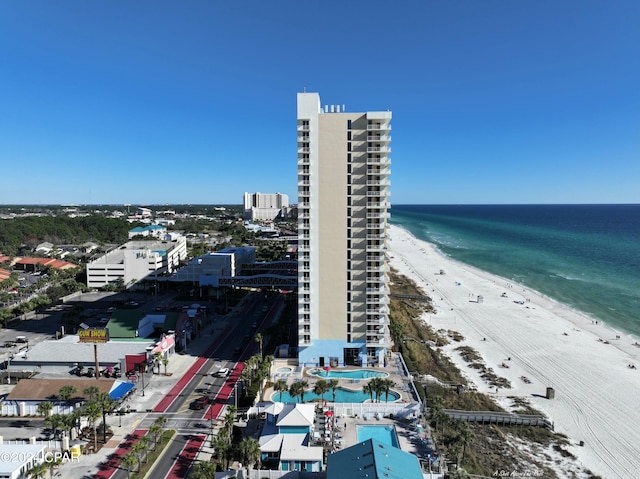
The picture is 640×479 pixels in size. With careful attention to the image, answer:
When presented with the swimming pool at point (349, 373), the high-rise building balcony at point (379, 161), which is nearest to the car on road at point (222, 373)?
the swimming pool at point (349, 373)

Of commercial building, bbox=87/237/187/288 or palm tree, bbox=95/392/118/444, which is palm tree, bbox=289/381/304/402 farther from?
commercial building, bbox=87/237/187/288

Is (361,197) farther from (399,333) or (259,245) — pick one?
(259,245)

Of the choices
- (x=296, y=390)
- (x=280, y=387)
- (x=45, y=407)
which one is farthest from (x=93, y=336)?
(x=296, y=390)

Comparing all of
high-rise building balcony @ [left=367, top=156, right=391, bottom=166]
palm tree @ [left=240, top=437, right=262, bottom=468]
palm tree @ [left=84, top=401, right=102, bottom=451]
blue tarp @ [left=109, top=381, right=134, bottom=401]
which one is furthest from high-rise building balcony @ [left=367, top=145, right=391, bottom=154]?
palm tree @ [left=84, top=401, right=102, bottom=451]

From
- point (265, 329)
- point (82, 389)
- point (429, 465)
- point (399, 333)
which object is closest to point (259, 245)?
point (265, 329)

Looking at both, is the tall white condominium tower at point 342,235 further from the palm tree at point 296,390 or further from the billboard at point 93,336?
the billboard at point 93,336

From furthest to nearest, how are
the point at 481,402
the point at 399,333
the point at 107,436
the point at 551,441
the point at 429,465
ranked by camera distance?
1. the point at 399,333
2. the point at 481,402
3. the point at 551,441
4. the point at 107,436
5. the point at 429,465

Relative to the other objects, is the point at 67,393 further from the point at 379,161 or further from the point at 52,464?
the point at 379,161
